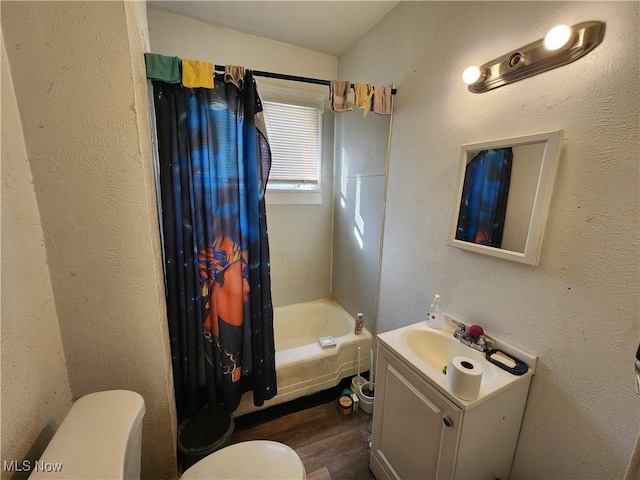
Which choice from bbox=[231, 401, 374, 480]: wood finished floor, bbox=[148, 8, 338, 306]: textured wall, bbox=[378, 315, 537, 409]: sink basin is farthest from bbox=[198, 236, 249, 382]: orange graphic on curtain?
bbox=[148, 8, 338, 306]: textured wall

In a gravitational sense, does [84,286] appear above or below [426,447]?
above

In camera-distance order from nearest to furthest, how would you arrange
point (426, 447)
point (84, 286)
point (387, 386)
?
point (84, 286)
point (426, 447)
point (387, 386)

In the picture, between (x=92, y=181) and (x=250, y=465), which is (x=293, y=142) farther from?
(x=250, y=465)

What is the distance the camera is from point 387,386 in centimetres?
123

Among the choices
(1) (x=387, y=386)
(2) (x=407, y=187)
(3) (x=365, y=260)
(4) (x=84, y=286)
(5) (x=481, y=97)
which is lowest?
(1) (x=387, y=386)

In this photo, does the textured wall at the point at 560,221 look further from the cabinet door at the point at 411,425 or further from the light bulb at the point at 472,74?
the cabinet door at the point at 411,425

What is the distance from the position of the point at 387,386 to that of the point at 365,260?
1018 millimetres

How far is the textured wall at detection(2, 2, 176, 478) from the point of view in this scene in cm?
78

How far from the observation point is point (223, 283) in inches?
56.5

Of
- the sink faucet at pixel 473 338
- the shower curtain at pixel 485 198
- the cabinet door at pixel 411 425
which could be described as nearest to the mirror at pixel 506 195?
the shower curtain at pixel 485 198

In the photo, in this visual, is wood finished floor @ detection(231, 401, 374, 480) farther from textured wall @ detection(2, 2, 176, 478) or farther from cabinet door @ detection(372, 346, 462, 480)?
textured wall @ detection(2, 2, 176, 478)

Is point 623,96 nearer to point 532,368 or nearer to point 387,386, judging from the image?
point 532,368

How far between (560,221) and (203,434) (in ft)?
6.44

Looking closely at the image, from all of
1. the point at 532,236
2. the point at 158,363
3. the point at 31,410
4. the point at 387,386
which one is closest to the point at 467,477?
the point at 387,386
